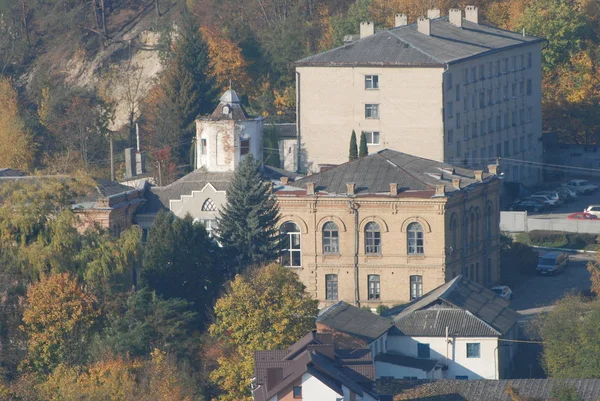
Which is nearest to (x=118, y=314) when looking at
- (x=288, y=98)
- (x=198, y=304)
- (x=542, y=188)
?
(x=198, y=304)

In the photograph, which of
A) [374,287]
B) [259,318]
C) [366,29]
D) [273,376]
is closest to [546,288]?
[374,287]

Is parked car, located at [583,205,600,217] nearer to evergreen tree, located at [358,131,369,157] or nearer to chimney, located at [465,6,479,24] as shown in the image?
evergreen tree, located at [358,131,369,157]

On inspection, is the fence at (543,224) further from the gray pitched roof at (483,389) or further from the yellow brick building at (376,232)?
the gray pitched roof at (483,389)

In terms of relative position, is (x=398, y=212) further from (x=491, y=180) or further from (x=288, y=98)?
(x=288, y=98)

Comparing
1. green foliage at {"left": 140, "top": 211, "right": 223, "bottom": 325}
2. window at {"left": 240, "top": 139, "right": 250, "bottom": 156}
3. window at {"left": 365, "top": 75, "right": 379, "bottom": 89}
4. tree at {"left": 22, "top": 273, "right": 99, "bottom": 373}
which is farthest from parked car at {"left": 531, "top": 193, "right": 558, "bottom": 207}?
tree at {"left": 22, "top": 273, "right": 99, "bottom": 373}

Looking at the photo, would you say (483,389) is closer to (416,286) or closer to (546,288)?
(416,286)

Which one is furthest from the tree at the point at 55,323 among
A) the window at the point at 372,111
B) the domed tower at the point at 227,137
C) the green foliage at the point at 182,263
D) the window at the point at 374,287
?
the window at the point at 372,111

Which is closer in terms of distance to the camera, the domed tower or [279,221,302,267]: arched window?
[279,221,302,267]: arched window

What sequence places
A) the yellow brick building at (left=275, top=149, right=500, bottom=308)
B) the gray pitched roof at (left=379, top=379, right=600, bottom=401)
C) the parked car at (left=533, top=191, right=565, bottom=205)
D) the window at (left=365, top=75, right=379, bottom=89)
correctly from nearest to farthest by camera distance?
the gray pitched roof at (left=379, top=379, right=600, bottom=401) < the yellow brick building at (left=275, top=149, right=500, bottom=308) < the window at (left=365, top=75, right=379, bottom=89) < the parked car at (left=533, top=191, right=565, bottom=205)
